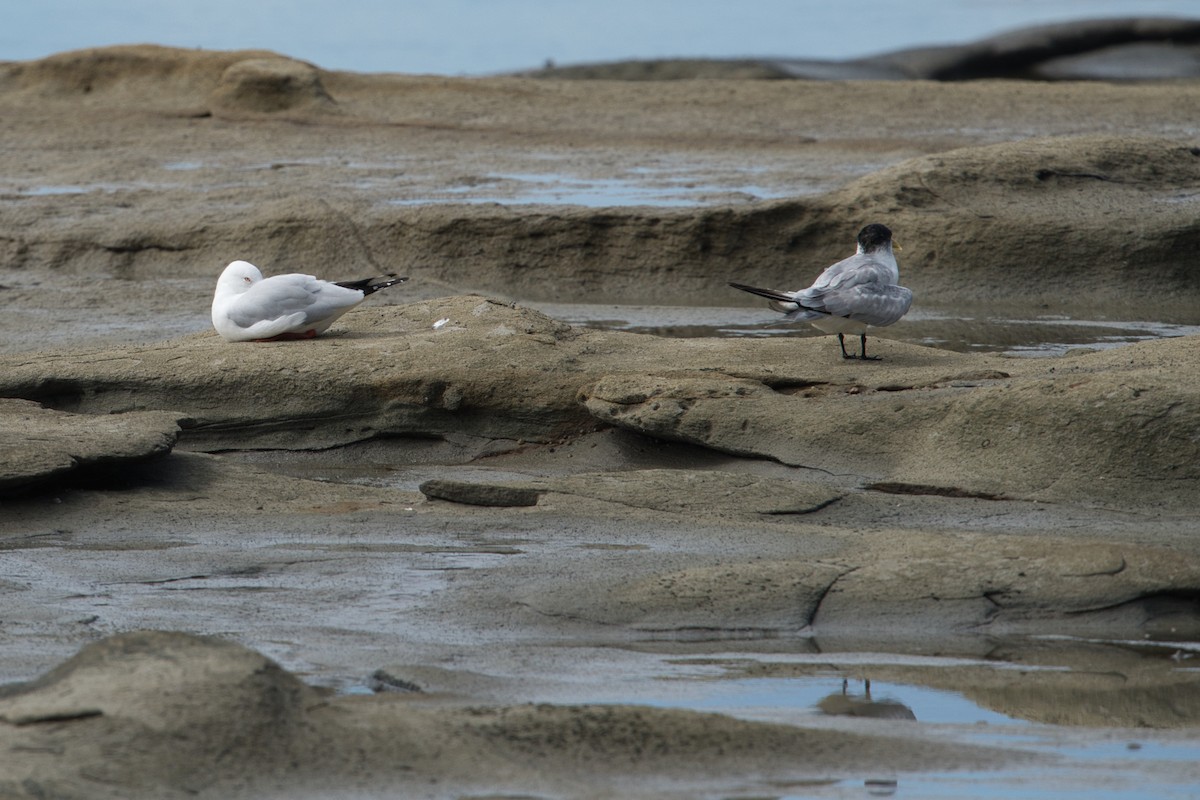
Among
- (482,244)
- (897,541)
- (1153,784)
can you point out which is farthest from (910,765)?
(482,244)

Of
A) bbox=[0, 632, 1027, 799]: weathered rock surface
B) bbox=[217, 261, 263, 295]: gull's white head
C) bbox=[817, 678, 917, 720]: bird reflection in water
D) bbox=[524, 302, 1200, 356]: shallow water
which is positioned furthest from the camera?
bbox=[524, 302, 1200, 356]: shallow water

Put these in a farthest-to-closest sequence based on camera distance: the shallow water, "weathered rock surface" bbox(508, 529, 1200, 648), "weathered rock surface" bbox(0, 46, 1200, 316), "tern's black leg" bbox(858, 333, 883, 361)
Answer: "weathered rock surface" bbox(0, 46, 1200, 316) → the shallow water → "tern's black leg" bbox(858, 333, 883, 361) → "weathered rock surface" bbox(508, 529, 1200, 648)

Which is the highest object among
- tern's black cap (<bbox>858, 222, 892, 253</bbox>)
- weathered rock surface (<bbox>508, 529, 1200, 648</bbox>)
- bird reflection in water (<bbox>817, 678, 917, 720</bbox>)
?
tern's black cap (<bbox>858, 222, 892, 253</bbox>)

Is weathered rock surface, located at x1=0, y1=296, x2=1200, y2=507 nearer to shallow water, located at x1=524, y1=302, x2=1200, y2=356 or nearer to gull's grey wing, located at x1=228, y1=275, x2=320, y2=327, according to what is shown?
gull's grey wing, located at x1=228, y1=275, x2=320, y2=327

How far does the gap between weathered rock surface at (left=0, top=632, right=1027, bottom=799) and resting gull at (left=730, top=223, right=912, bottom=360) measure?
320cm

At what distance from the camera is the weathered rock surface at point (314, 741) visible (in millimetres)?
3033

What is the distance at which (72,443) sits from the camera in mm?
5516

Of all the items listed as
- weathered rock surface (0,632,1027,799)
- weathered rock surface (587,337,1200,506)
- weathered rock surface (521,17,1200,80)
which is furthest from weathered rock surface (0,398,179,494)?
weathered rock surface (521,17,1200,80)

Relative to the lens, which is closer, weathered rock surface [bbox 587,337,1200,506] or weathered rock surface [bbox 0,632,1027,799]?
weathered rock surface [bbox 0,632,1027,799]

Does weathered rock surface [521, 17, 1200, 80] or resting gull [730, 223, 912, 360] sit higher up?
weathered rock surface [521, 17, 1200, 80]

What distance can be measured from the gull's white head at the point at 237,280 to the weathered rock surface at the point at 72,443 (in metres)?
1.08

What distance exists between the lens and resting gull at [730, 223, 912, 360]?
21.2ft

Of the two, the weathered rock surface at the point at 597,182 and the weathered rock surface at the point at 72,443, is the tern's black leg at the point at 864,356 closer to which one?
the weathered rock surface at the point at 72,443

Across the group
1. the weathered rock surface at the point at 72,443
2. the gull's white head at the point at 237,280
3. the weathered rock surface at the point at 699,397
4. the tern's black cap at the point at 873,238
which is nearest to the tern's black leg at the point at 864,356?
the weathered rock surface at the point at 699,397
